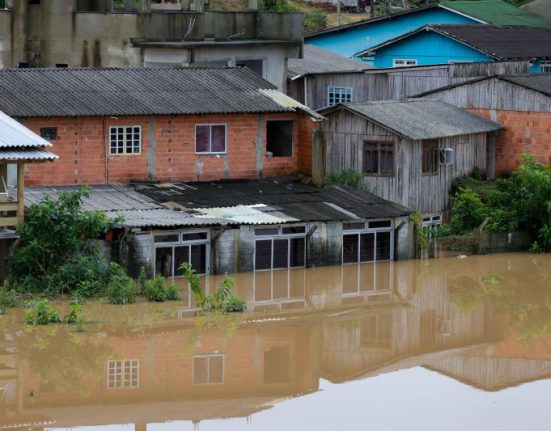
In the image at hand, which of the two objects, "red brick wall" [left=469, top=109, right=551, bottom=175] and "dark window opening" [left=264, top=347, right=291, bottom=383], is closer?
"dark window opening" [left=264, top=347, right=291, bottom=383]

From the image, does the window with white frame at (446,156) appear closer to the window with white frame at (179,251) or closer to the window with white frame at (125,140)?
the window with white frame at (125,140)

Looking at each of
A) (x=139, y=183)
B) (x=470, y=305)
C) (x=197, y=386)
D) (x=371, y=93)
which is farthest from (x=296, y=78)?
(x=197, y=386)

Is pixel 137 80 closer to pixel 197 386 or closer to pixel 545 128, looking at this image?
pixel 545 128

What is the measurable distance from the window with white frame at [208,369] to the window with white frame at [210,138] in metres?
10.3

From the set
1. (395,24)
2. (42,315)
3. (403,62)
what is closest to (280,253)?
(42,315)

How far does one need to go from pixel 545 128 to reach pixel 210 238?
11.2m

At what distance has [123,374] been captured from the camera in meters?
26.0

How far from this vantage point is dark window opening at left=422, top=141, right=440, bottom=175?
38.1 metres

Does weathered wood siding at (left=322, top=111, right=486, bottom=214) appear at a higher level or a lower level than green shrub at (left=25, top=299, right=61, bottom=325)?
higher

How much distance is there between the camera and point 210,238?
109 ft

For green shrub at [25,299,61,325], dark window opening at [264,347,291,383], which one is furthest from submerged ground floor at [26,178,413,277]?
dark window opening at [264,347,291,383]

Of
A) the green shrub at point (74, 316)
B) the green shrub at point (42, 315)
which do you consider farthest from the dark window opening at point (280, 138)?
the green shrub at point (42, 315)

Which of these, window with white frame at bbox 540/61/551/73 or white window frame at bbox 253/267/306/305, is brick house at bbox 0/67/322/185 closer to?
white window frame at bbox 253/267/306/305

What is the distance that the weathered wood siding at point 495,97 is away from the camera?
4081 cm
